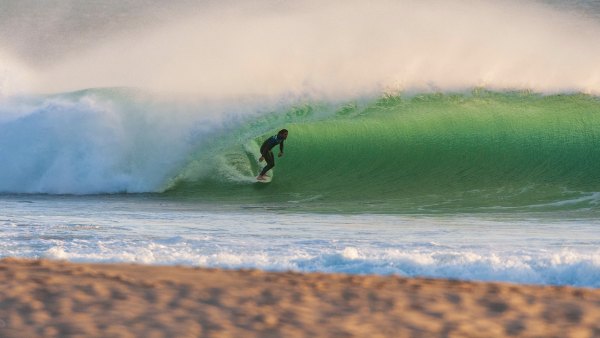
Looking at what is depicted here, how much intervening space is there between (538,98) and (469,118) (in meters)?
1.43

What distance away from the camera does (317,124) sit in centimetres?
1426

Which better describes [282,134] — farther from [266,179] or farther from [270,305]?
[270,305]

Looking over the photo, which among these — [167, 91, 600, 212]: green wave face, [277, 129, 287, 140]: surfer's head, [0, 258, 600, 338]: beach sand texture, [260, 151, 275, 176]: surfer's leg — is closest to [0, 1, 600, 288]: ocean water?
[167, 91, 600, 212]: green wave face

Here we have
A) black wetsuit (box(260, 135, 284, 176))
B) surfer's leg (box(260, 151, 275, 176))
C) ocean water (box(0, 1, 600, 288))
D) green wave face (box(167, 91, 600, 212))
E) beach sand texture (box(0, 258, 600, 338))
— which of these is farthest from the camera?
surfer's leg (box(260, 151, 275, 176))

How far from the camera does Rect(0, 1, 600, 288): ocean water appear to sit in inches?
389

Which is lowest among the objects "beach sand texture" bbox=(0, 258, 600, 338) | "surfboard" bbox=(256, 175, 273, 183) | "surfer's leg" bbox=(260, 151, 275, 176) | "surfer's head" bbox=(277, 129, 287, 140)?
"beach sand texture" bbox=(0, 258, 600, 338)

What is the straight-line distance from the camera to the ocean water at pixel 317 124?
9.89m

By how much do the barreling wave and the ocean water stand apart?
0.11 ft

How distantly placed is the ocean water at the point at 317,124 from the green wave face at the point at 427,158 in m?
0.03

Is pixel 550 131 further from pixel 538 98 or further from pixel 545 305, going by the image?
pixel 545 305

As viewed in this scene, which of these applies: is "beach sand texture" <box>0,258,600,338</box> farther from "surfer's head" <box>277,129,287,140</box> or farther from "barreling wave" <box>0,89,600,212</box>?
"surfer's head" <box>277,129,287,140</box>

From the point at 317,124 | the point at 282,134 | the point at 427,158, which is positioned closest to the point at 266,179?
the point at 282,134

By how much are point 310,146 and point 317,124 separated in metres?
0.48

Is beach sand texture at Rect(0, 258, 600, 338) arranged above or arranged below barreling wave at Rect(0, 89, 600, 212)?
below
